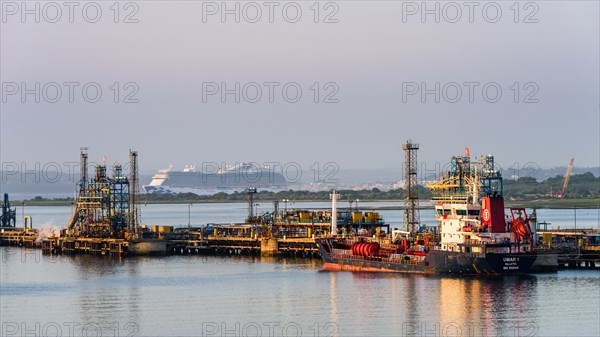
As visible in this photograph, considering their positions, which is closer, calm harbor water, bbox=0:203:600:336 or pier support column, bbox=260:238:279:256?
calm harbor water, bbox=0:203:600:336

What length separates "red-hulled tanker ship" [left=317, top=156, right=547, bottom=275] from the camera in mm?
86812

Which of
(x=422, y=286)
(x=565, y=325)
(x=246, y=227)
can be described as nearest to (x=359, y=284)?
(x=422, y=286)

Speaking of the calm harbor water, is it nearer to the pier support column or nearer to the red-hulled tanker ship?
the red-hulled tanker ship

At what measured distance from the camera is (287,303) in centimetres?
7662

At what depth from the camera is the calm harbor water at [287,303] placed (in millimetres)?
65875

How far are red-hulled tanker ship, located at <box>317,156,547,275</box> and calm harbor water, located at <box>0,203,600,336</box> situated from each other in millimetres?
1303

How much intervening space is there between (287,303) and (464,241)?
55.5ft

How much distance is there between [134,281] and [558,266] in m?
32.1
